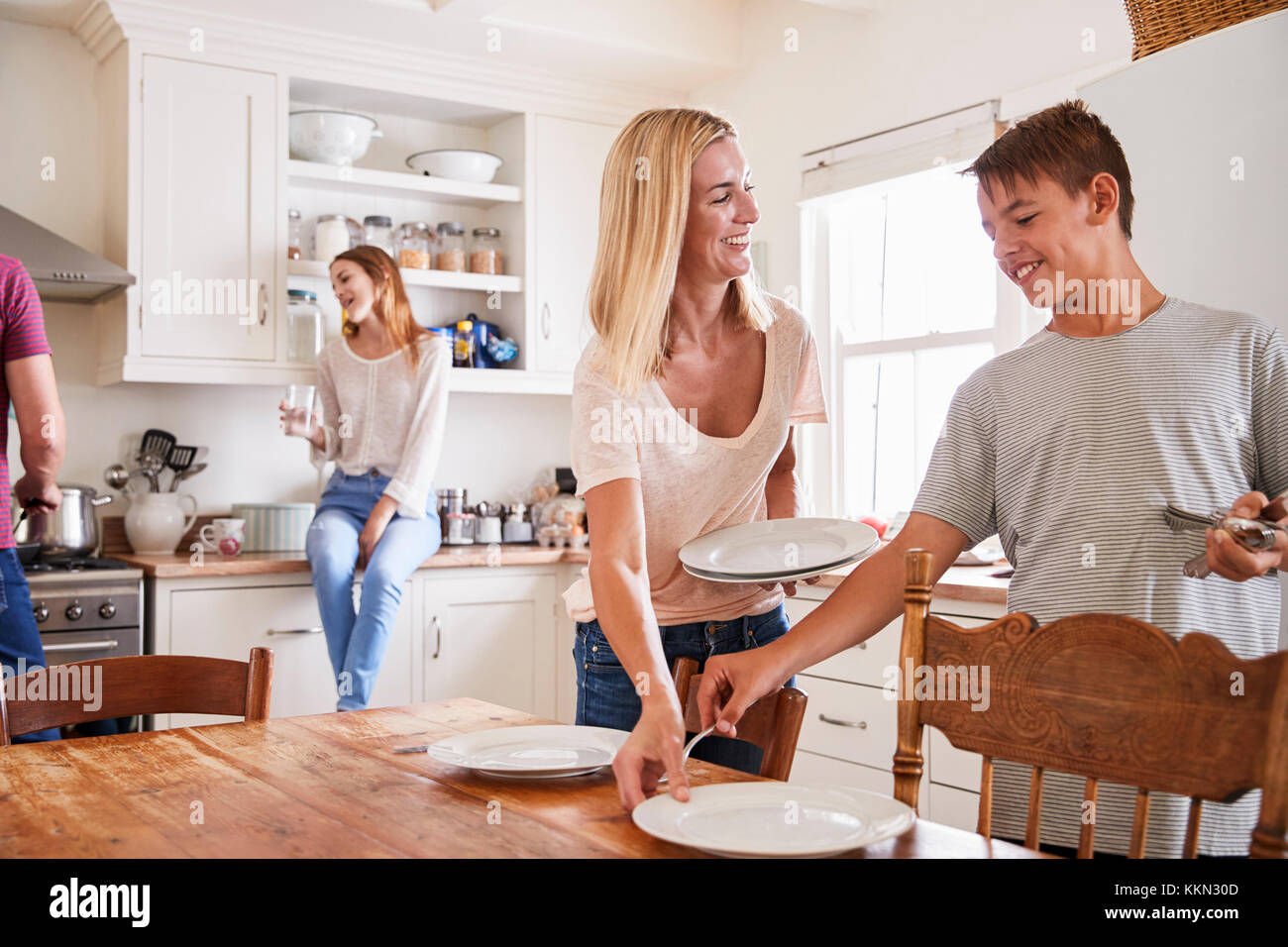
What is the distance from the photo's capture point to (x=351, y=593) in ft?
10.4

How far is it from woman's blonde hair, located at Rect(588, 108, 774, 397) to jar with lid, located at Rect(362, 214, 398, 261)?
8.17 feet

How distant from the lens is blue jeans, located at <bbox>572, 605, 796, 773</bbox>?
1.52 m

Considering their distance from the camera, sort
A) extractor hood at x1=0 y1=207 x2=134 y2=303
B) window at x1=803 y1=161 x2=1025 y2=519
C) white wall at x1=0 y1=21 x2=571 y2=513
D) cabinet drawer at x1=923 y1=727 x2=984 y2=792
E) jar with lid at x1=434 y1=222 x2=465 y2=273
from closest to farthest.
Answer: cabinet drawer at x1=923 y1=727 x2=984 y2=792 < extractor hood at x1=0 y1=207 x2=134 y2=303 < window at x1=803 y1=161 x2=1025 y2=519 < white wall at x1=0 y1=21 x2=571 y2=513 < jar with lid at x1=434 y1=222 x2=465 y2=273

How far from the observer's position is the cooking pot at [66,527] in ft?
10.1

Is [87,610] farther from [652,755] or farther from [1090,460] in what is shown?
[1090,460]

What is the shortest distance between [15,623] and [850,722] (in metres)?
1.84

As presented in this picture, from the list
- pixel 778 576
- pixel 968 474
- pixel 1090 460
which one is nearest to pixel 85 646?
pixel 778 576

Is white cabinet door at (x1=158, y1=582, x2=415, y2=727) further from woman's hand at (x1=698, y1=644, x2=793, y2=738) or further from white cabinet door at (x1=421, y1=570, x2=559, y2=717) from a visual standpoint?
woman's hand at (x1=698, y1=644, x2=793, y2=738)

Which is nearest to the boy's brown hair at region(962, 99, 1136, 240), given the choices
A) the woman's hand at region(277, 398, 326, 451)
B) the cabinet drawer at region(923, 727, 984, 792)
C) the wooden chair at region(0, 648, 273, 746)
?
the wooden chair at region(0, 648, 273, 746)

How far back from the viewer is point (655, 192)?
142 cm
